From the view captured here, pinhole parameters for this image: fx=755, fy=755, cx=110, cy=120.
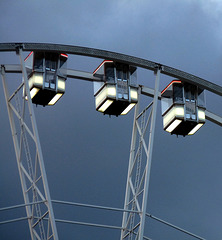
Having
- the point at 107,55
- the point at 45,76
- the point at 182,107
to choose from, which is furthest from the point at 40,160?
the point at 182,107

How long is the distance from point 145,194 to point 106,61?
6.15 metres

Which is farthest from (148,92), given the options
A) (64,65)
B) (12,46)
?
(12,46)

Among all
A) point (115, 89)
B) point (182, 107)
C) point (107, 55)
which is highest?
point (107, 55)

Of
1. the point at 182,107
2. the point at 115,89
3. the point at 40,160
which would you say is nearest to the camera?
the point at 40,160

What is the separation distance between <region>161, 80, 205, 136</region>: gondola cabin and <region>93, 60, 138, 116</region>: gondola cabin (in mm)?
2299

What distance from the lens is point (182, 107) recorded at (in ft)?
114

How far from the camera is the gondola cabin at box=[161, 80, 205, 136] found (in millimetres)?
34844

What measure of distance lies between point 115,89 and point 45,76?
3.21 metres

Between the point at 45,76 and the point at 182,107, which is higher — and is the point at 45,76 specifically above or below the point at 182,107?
below

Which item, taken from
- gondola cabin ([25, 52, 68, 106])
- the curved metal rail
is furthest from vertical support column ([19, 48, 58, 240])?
gondola cabin ([25, 52, 68, 106])

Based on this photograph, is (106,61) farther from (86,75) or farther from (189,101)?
(189,101)

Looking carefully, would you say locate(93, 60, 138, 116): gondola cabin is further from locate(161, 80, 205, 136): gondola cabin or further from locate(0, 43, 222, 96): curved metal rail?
locate(161, 80, 205, 136): gondola cabin

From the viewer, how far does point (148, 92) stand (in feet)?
115

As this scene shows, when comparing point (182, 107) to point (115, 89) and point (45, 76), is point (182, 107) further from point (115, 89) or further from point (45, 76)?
point (45, 76)
